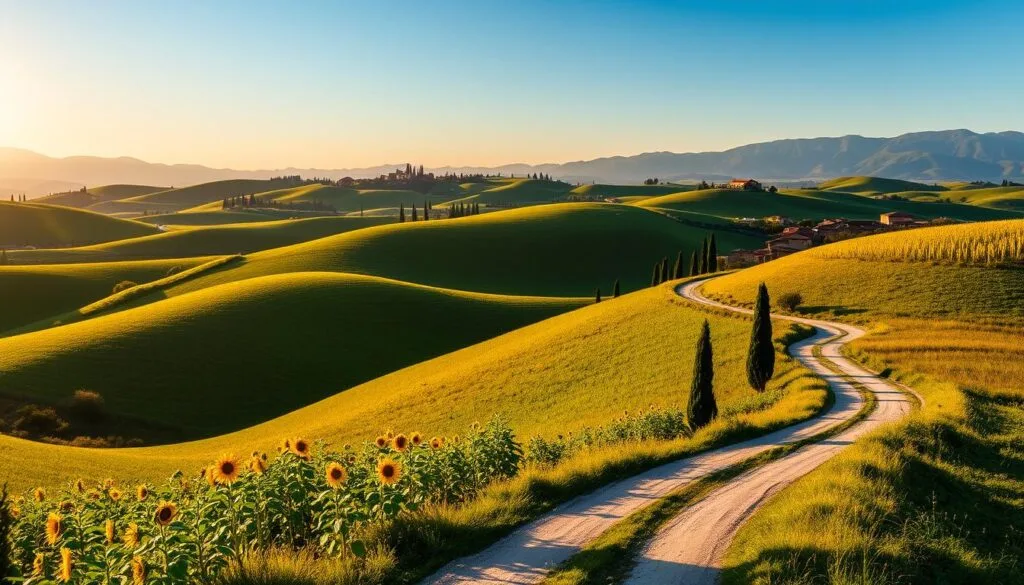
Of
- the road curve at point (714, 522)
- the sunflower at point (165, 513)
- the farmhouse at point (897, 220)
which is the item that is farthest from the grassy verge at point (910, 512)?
the farmhouse at point (897, 220)

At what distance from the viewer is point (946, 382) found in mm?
30594

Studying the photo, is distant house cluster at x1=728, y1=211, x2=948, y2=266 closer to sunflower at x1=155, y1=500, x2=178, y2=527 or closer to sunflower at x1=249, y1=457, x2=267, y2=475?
sunflower at x1=249, y1=457, x2=267, y2=475

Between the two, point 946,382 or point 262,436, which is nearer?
point 946,382

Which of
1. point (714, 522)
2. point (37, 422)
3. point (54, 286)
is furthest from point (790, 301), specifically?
point (54, 286)

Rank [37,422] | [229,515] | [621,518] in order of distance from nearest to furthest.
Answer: [229,515] → [621,518] → [37,422]

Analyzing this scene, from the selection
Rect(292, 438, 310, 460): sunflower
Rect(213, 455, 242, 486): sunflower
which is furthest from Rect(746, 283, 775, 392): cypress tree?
Rect(213, 455, 242, 486): sunflower

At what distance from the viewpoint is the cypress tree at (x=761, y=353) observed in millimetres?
34594

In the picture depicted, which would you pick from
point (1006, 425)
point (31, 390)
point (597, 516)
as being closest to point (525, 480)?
point (597, 516)

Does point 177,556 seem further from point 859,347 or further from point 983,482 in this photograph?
point 859,347

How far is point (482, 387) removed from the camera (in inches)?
1790

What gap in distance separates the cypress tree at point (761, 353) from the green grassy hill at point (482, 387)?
0.77 metres

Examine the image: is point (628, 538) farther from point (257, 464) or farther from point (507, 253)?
point (507, 253)

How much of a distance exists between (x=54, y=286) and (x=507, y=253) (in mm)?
86499

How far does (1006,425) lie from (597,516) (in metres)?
20.9
